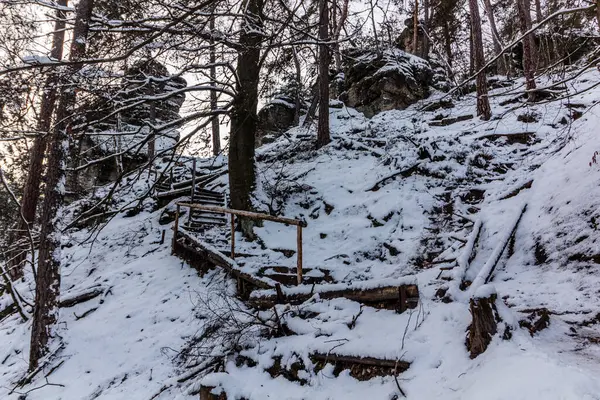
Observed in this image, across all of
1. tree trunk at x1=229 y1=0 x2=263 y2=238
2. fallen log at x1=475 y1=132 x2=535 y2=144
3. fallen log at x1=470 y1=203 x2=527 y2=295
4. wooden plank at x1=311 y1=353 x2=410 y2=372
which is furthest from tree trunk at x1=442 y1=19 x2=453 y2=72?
wooden plank at x1=311 y1=353 x2=410 y2=372

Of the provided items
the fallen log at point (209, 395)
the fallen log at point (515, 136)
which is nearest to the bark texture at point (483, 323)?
the fallen log at point (209, 395)

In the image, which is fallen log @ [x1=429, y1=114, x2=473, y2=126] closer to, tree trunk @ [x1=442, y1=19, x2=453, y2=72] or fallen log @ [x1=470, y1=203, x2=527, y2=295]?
fallen log @ [x1=470, y1=203, x2=527, y2=295]

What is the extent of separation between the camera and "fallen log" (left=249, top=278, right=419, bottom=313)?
12.9 ft

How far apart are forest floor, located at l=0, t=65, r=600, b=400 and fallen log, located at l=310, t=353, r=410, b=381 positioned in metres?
0.06

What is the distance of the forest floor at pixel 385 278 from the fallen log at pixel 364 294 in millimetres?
111

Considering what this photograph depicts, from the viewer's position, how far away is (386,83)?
1694cm

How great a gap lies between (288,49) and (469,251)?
13.8 feet

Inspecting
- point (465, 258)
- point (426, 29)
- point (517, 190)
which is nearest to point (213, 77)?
point (465, 258)

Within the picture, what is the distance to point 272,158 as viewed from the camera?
13312 mm

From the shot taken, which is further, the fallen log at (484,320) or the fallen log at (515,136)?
the fallen log at (515,136)

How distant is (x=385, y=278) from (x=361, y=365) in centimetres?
138

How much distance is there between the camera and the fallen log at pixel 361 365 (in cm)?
321

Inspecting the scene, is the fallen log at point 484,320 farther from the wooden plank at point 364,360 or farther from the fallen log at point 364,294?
the fallen log at point 364,294

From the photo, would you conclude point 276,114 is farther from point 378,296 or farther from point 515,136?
point 378,296
